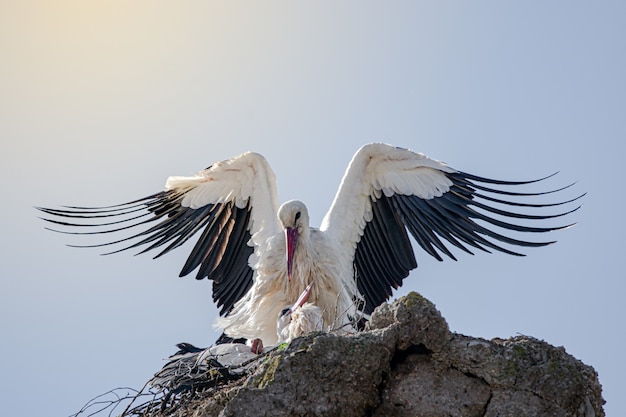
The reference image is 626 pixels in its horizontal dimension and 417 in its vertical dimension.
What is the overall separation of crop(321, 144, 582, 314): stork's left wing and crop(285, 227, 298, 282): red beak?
21.2 inches

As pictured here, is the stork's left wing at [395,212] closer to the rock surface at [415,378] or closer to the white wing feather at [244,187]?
the white wing feather at [244,187]

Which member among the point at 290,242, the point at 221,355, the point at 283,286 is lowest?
the point at 221,355

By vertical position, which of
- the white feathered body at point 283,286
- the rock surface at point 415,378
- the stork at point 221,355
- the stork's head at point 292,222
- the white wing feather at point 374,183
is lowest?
the rock surface at point 415,378

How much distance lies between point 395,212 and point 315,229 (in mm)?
675

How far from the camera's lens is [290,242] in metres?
8.31

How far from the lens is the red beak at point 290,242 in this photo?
827 cm

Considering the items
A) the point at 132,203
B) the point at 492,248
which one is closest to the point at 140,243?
the point at 132,203

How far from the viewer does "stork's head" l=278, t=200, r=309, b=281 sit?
327 inches

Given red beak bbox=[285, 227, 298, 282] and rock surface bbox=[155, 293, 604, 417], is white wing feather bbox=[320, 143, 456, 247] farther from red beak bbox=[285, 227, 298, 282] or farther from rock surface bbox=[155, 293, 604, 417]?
rock surface bbox=[155, 293, 604, 417]

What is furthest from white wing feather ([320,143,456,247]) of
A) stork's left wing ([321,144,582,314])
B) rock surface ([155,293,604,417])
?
rock surface ([155,293,604,417])

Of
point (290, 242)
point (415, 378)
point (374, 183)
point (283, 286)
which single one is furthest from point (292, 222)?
point (415, 378)

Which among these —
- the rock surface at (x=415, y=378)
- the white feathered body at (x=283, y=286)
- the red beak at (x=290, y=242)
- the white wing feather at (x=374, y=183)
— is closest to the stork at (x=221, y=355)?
the red beak at (x=290, y=242)

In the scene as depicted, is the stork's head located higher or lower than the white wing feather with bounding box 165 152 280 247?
lower

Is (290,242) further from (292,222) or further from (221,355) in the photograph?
(221,355)
